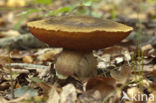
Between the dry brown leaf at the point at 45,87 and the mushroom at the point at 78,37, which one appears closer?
the mushroom at the point at 78,37

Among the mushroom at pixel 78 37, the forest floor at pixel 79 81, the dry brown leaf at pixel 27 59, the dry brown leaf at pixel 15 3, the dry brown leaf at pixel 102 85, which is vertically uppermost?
the mushroom at pixel 78 37

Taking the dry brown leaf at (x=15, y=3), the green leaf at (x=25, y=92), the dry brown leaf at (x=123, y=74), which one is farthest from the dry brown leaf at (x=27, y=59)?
the dry brown leaf at (x=15, y=3)

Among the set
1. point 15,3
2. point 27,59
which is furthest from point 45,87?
point 15,3

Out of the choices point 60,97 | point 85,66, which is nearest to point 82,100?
point 60,97

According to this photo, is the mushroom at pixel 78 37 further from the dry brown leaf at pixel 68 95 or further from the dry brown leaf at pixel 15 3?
the dry brown leaf at pixel 15 3

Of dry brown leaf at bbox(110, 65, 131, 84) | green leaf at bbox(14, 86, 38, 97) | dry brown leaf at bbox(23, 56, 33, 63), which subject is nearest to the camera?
green leaf at bbox(14, 86, 38, 97)

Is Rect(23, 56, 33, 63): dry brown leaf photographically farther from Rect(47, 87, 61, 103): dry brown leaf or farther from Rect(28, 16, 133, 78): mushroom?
Rect(47, 87, 61, 103): dry brown leaf

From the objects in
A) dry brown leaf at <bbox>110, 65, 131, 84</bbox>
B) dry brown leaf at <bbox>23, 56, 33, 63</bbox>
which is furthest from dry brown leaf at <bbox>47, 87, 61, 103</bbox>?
dry brown leaf at <bbox>23, 56, 33, 63</bbox>

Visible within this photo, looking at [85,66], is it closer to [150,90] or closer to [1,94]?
[150,90]
